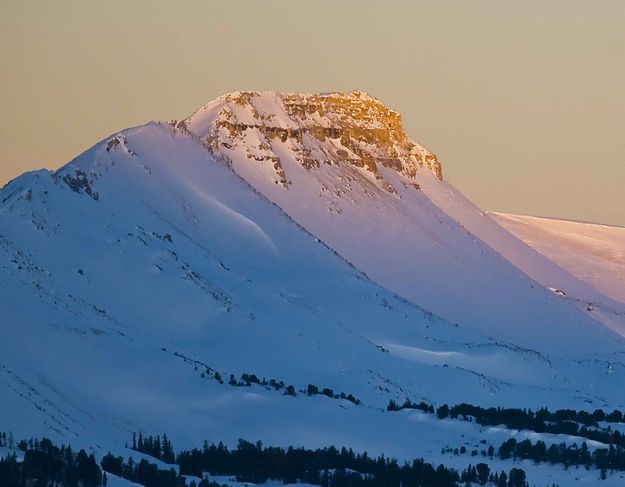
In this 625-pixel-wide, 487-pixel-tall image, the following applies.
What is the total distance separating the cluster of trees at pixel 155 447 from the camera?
142250 millimetres

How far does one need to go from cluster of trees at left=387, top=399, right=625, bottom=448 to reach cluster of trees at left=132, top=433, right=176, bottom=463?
889 inches

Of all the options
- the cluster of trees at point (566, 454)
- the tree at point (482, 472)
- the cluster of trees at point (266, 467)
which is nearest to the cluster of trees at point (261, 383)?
the cluster of trees at point (266, 467)

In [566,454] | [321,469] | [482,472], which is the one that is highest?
[566,454]

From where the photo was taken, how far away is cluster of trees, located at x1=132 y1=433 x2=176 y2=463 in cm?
14225

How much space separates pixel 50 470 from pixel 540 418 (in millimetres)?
52805

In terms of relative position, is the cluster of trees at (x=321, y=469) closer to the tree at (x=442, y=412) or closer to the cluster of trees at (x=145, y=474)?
the cluster of trees at (x=145, y=474)

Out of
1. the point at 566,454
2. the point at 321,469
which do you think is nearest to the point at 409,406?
Result: the point at 566,454

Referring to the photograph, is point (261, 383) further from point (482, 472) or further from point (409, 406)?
point (482, 472)

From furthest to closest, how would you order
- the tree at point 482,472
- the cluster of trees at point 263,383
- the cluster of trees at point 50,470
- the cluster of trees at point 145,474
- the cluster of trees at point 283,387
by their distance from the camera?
the cluster of trees at point 283,387
the cluster of trees at point 263,383
the tree at point 482,472
the cluster of trees at point 145,474
the cluster of trees at point 50,470

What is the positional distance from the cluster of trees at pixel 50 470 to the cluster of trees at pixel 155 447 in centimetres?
1360

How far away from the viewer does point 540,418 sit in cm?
17088

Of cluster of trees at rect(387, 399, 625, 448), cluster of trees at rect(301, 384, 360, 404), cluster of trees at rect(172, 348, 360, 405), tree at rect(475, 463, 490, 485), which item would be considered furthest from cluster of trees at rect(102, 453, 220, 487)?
cluster of trees at rect(301, 384, 360, 404)

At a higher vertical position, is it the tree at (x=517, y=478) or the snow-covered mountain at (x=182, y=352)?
the snow-covered mountain at (x=182, y=352)

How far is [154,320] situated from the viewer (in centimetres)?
18050
